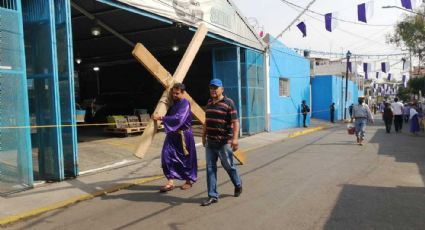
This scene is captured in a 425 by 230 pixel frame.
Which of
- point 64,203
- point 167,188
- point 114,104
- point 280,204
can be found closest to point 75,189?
point 64,203

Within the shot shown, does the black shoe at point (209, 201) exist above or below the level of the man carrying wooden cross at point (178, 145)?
below

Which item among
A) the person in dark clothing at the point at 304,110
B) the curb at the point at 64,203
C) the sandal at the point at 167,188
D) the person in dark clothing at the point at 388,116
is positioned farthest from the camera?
the person in dark clothing at the point at 304,110

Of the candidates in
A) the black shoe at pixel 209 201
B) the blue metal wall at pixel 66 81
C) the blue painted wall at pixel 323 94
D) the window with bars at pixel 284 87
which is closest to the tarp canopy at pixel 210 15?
the blue metal wall at pixel 66 81

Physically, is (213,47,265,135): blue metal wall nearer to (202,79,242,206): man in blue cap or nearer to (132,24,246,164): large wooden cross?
(132,24,246,164): large wooden cross

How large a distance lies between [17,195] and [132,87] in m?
20.2

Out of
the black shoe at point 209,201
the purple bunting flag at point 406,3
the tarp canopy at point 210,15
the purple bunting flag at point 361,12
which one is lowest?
the black shoe at point 209,201

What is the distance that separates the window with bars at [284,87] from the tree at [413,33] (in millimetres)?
17775

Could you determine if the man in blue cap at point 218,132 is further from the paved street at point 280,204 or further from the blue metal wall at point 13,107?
the blue metal wall at point 13,107

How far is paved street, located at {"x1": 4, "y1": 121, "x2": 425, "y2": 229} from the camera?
17.6 feet

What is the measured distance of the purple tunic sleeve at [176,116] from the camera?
6859 millimetres

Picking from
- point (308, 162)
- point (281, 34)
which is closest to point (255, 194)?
point (308, 162)

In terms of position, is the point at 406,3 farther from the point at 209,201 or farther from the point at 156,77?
the point at 209,201

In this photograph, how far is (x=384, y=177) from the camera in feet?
26.9

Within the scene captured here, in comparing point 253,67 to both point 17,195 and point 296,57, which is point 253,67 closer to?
point 296,57
